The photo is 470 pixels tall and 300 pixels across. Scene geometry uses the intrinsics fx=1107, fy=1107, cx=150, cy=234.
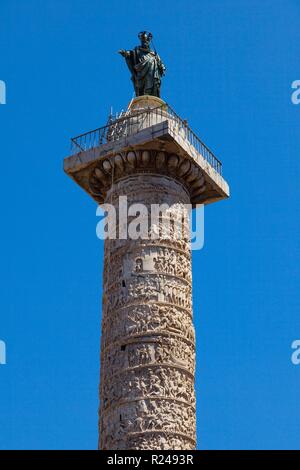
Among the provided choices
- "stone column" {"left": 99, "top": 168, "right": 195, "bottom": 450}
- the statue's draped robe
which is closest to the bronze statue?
the statue's draped robe

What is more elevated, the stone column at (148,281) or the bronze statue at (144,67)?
the bronze statue at (144,67)

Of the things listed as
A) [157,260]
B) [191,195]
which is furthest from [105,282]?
[191,195]

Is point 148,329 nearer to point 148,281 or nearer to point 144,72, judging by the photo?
point 148,281

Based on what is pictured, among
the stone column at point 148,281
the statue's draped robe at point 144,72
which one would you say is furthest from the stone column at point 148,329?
the statue's draped robe at point 144,72

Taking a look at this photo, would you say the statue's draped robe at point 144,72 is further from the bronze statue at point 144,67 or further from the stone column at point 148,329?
the stone column at point 148,329

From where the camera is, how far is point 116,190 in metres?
16.0

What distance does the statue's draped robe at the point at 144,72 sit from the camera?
17.2 meters

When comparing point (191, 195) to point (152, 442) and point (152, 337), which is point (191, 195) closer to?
point (152, 337)

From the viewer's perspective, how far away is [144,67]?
17.3 m

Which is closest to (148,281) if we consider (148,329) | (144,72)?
(148,329)

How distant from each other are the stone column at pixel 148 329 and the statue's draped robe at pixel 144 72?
1735 mm

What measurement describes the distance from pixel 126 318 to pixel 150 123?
3113 mm
